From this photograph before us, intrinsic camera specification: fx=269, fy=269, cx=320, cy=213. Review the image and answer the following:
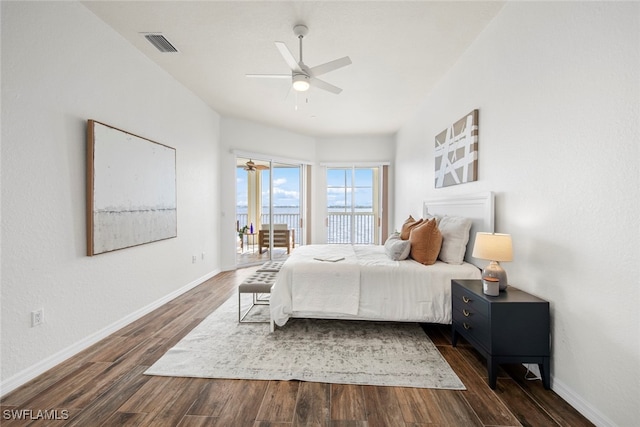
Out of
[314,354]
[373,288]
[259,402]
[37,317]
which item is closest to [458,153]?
[373,288]

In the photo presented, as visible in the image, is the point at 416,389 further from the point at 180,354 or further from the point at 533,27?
the point at 533,27

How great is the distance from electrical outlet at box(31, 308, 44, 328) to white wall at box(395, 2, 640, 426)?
140 inches

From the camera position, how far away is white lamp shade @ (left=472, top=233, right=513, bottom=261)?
1877mm

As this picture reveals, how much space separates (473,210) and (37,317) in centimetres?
372

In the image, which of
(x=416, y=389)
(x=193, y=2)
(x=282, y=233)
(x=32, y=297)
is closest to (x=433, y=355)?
(x=416, y=389)

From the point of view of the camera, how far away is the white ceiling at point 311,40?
2.24m

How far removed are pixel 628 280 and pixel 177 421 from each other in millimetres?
2472

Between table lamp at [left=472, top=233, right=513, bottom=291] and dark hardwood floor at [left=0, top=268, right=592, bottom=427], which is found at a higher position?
table lamp at [left=472, top=233, right=513, bottom=291]

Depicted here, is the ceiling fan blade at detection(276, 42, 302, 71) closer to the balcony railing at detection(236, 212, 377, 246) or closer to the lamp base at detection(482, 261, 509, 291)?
the lamp base at detection(482, 261, 509, 291)

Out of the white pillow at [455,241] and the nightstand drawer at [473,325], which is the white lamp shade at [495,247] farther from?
the white pillow at [455,241]

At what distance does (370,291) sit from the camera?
253 cm

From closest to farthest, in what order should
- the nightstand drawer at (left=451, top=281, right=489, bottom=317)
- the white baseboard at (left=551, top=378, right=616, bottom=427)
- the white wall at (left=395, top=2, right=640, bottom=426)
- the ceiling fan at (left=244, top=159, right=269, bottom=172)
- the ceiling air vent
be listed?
the white wall at (left=395, top=2, right=640, bottom=426)
the white baseboard at (left=551, top=378, right=616, bottom=427)
the nightstand drawer at (left=451, top=281, right=489, bottom=317)
the ceiling air vent
the ceiling fan at (left=244, top=159, right=269, bottom=172)

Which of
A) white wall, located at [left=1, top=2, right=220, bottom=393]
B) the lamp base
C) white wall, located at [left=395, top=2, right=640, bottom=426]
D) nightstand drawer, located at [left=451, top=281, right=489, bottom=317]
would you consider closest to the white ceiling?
white wall, located at [left=1, top=2, right=220, bottom=393]

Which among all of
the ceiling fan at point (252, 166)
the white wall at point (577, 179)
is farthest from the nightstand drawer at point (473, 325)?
the ceiling fan at point (252, 166)
